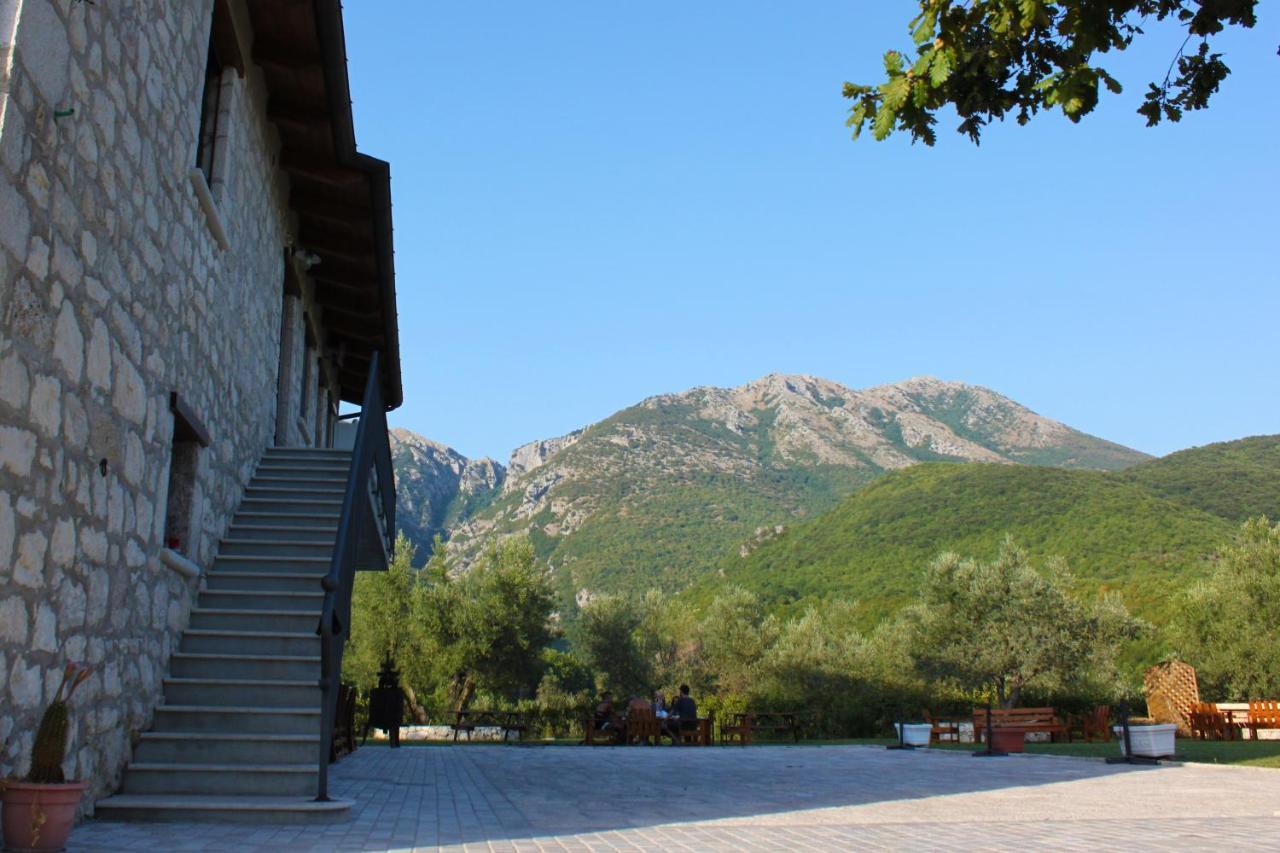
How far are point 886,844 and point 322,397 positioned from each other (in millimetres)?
12720

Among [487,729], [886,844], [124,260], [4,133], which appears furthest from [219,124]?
[487,729]

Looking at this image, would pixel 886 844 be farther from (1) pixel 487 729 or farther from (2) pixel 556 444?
(2) pixel 556 444

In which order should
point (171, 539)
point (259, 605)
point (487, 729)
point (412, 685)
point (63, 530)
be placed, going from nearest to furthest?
1. point (63, 530)
2. point (171, 539)
3. point (259, 605)
4. point (487, 729)
5. point (412, 685)

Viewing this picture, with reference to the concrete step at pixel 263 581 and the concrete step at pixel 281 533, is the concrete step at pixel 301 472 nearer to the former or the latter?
the concrete step at pixel 281 533

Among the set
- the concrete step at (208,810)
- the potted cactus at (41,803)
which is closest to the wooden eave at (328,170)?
the concrete step at (208,810)

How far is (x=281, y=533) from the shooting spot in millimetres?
9148

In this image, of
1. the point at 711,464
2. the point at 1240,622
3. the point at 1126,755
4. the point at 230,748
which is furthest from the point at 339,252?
the point at 711,464

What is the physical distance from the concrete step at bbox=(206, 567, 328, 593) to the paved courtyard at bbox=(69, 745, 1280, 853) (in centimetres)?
156

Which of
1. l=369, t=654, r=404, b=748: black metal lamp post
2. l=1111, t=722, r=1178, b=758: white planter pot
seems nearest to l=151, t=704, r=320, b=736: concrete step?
l=369, t=654, r=404, b=748: black metal lamp post

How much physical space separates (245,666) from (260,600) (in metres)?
0.82

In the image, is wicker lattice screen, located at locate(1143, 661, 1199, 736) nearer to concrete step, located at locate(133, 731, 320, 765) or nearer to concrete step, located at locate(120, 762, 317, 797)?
concrete step, located at locate(133, 731, 320, 765)

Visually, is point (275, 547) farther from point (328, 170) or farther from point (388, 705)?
point (388, 705)

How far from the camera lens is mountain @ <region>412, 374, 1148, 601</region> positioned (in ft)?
273

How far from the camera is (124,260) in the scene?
19.0ft
